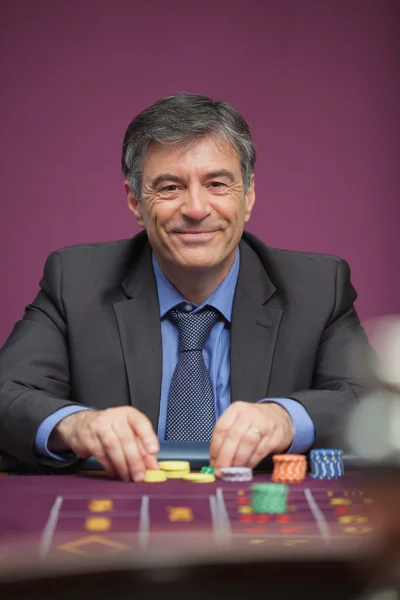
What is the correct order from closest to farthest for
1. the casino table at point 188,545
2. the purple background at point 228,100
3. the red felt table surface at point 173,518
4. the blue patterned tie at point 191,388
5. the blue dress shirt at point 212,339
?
the casino table at point 188,545 < the red felt table surface at point 173,518 < the blue patterned tie at point 191,388 < the blue dress shirt at point 212,339 < the purple background at point 228,100

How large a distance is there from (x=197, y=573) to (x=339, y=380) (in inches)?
67.0

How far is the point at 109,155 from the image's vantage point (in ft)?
14.8

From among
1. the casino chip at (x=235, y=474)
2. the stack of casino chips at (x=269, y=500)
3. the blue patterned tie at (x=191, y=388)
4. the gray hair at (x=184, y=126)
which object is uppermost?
the gray hair at (x=184, y=126)

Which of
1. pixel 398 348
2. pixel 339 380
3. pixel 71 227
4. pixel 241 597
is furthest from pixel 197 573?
pixel 71 227

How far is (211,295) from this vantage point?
3.11m

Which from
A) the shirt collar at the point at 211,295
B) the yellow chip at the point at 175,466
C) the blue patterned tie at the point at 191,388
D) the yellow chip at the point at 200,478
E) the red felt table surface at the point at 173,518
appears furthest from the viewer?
the shirt collar at the point at 211,295

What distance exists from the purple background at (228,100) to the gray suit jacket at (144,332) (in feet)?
4.21

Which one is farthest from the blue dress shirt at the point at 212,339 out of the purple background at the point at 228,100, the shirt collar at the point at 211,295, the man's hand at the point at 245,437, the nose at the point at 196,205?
the purple background at the point at 228,100

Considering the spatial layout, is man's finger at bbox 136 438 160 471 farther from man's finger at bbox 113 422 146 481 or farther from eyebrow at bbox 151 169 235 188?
eyebrow at bbox 151 169 235 188

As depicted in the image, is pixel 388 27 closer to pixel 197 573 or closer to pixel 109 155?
pixel 109 155

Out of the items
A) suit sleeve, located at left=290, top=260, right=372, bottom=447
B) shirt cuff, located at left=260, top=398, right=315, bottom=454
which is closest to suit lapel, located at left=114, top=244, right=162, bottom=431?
suit sleeve, located at left=290, top=260, right=372, bottom=447

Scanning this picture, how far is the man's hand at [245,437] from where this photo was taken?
214cm

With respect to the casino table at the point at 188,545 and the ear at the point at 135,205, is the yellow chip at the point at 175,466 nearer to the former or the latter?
the casino table at the point at 188,545

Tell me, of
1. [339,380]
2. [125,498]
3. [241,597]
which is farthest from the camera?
[339,380]
